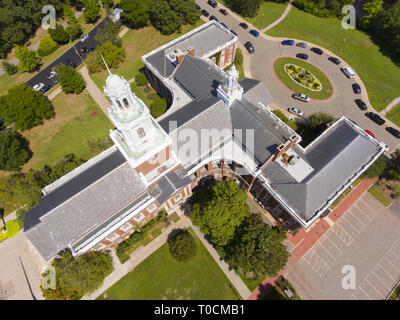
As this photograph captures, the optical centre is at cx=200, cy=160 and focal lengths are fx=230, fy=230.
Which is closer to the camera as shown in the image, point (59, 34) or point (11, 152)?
point (11, 152)

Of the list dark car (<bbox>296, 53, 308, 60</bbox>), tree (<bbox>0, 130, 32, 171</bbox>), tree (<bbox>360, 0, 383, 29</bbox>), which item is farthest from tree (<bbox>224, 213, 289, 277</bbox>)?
tree (<bbox>360, 0, 383, 29</bbox>)

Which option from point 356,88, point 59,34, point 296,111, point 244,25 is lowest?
point 356,88

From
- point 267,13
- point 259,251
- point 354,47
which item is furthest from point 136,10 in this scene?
point 259,251

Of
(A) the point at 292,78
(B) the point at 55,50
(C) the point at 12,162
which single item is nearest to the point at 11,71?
(B) the point at 55,50

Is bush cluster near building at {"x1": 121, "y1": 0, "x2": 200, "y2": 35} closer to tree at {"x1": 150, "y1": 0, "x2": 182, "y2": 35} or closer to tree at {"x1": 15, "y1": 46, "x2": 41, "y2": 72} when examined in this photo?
tree at {"x1": 150, "y1": 0, "x2": 182, "y2": 35}

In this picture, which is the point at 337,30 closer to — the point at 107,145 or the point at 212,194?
the point at 212,194

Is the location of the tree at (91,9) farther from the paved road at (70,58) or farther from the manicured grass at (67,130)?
the manicured grass at (67,130)

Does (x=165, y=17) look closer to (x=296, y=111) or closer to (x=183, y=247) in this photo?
(x=296, y=111)
